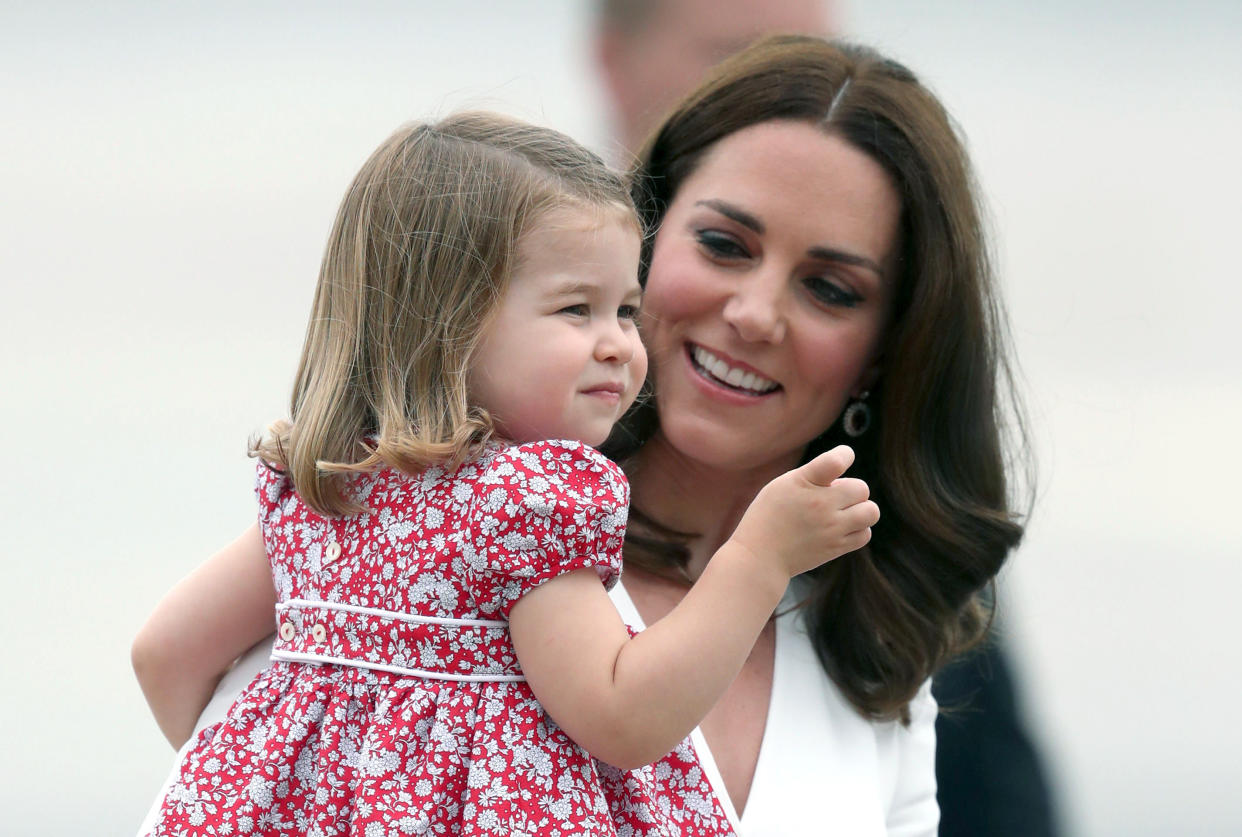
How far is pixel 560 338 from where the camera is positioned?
1539 millimetres

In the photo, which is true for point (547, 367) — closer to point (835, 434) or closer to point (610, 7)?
point (835, 434)

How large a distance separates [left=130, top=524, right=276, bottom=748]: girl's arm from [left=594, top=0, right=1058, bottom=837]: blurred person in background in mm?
1098

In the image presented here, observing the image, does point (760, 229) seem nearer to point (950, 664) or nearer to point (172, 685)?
point (172, 685)

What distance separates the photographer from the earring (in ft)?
7.73

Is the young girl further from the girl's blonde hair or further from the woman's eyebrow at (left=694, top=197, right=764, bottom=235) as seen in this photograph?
the woman's eyebrow at (left=694, top=197, right=764, bottom=235)

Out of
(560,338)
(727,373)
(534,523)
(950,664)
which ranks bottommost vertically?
(950,664)

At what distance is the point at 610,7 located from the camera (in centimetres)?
320

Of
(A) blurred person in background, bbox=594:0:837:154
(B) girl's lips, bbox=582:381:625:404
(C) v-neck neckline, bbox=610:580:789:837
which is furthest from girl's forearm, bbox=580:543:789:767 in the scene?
(A) blurred person in background, bbox=594:0:837:154

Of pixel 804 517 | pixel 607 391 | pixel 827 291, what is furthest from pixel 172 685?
pixel 827 291

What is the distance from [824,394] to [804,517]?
74cm

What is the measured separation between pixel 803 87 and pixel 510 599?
1048 mm

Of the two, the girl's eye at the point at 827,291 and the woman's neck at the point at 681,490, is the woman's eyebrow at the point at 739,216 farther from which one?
the woman's neck at the point at 681,490

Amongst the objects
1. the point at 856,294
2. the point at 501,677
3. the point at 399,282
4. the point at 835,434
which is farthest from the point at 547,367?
the point at 835,434

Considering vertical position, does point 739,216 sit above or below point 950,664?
above
